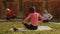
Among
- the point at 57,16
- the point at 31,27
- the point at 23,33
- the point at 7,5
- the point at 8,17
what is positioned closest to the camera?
the point at 23,33

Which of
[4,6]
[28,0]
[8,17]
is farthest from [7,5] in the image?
[8,17]

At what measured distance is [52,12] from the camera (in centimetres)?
2120

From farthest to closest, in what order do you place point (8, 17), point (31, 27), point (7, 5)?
1. point (7, 5)
2. point (8, 17)
3. point (31, 27)

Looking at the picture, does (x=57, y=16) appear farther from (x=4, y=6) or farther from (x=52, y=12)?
(x=4, y=6)

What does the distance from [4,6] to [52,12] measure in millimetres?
4574

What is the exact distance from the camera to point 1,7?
21562mm

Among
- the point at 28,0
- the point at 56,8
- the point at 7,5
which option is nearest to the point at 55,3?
the point at 56,8

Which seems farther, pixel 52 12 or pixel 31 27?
pixel 52 12

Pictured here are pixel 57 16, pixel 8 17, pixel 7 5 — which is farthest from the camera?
pixel 7 5

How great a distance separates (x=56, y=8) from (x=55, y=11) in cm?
29

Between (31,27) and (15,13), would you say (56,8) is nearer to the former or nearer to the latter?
(15,13)

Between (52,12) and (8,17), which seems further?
(52,12)

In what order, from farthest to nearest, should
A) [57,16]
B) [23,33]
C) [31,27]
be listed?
[57,16] → [31,27] → [23,33]

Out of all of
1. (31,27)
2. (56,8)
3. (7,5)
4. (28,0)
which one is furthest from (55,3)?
(31,27)
